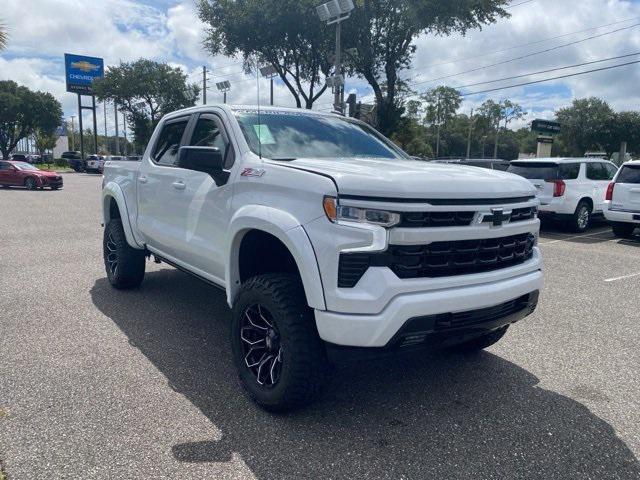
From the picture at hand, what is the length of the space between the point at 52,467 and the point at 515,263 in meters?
2.90

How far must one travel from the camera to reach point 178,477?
2629 mm

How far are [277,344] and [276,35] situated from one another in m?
25.7

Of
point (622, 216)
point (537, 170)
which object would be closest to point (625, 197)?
point (622, 216)

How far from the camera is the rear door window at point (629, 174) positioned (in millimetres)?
10680

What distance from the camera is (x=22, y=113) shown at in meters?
63.6

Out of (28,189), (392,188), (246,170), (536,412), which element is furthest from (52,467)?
(28,189)

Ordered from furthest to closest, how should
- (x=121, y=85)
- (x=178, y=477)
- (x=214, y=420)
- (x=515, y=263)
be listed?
(x=121, y=85)
(x=515, y=263)
(x=214, y=420)
(x=178, y=477)

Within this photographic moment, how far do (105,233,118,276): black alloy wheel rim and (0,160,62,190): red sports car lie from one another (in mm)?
20590

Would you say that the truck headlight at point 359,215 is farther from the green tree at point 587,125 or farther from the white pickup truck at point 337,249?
the green tree at point 587,125

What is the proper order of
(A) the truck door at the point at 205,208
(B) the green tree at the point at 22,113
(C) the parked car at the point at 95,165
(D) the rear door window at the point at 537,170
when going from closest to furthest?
(A) the truck door at the point at 205,208
(D) the rear door window at the point at 537,170
(C) the parked car at the point at 95,165
(B) the green tree at the point at 22,113

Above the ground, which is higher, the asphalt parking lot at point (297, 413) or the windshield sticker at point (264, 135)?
the windshield sticker at point (264, 135)

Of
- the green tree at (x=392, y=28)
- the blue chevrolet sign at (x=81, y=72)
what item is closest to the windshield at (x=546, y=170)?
the green tree at (x=392, y=28)

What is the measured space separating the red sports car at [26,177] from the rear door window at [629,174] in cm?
2261

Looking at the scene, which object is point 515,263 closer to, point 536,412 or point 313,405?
point 536,412
